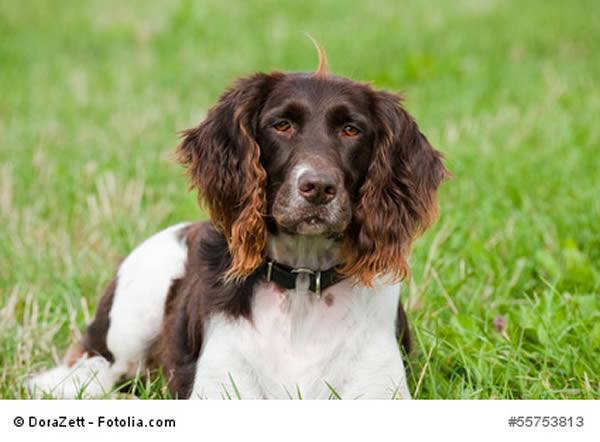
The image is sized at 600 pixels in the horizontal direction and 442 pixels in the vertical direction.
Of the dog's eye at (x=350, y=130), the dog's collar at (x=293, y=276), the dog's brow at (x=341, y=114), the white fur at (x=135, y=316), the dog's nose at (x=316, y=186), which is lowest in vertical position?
the white fur at (x=135, y=316)

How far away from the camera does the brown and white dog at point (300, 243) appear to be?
2834 mm

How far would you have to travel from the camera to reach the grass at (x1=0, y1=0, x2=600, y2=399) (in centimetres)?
344

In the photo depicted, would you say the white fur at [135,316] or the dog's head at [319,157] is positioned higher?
the dog's head at [319,157]

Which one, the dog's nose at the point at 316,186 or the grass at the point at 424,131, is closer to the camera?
the dog's nose at the point at 316,186

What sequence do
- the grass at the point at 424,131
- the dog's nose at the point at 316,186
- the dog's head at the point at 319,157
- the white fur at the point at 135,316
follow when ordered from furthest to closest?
the white fur at the point at 135,316
the grass at the point at 424,131
the dog's head at the point at 319,157
the dog's nose at the point at 316,186

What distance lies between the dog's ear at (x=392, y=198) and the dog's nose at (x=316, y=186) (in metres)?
0.33

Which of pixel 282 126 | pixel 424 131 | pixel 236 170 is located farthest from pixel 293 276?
pixel 424 131

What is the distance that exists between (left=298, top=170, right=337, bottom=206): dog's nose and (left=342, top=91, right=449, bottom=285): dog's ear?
0.33 meters

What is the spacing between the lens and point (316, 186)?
2.57 meters

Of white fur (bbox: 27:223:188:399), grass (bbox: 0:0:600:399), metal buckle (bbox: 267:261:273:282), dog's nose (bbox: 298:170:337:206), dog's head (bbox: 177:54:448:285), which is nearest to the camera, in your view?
dog's nose (bbox: 298:170:337:206)

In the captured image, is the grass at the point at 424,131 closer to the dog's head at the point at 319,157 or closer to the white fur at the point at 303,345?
the white fur at the point at 303,345

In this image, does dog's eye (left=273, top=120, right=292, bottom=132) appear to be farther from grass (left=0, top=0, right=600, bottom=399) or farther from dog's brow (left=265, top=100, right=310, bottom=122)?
grass (left=0, top=0, right=600, bottom=399)

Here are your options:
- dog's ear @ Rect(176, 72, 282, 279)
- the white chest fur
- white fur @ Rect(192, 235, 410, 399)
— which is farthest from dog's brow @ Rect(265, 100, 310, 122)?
the white chest fur

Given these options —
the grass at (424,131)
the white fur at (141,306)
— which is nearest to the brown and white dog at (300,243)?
the grass at (424,131)
